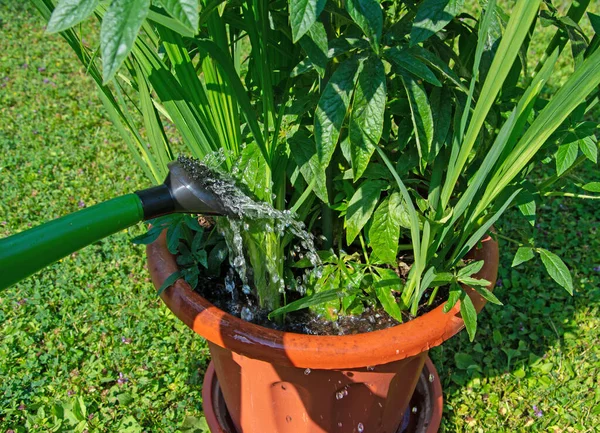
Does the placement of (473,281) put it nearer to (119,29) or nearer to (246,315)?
(246,315)

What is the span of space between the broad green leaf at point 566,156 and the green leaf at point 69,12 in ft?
2.76

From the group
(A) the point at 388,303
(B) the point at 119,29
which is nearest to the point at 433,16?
(B) the point at 119,29

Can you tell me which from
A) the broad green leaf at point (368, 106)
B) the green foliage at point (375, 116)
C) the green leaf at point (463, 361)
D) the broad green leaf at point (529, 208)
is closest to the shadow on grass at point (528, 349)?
the green leaf at point (463, 361)

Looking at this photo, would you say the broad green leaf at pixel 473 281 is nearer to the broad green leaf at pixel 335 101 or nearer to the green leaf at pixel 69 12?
the broad green leaf at pixel 335 101

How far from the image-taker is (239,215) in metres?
1.12

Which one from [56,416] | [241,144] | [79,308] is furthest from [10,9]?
[241,144]

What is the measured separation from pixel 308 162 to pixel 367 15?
33 cm

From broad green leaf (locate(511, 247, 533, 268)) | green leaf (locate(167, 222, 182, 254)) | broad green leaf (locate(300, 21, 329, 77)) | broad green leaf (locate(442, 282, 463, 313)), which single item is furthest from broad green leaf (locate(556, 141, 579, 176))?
green leaf (locate(167, 222, 182, 254))

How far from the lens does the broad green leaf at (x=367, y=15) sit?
0.82 meters

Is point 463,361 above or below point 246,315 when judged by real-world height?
below

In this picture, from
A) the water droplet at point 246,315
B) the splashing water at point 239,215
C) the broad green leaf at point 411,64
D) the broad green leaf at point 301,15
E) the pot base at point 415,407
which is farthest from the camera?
the pot base at point 415,407

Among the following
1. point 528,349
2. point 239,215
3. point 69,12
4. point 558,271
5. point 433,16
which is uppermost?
point 69,12

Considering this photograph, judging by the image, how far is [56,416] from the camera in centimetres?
168

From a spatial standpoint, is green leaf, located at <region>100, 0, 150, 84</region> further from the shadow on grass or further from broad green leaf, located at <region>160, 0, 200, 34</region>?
the shadow on grass
